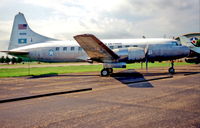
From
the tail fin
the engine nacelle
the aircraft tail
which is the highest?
the tail fin

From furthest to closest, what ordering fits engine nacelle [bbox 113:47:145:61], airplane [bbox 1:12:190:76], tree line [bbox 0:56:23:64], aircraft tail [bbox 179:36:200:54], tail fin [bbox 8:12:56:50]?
tree line [bbox 0:56:23:64] < tail fin [bbox 8:12:56:50] < aircraft tail [bbox 179:36:200:54] < engine nacelle [bbox 113:47:145:61] < airplane [bbox 1:12:190:76]

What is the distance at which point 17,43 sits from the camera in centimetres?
2561

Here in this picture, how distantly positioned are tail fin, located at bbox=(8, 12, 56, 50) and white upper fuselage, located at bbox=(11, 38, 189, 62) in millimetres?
1182

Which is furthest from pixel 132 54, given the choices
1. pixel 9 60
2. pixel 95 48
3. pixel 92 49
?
pixel 9 60

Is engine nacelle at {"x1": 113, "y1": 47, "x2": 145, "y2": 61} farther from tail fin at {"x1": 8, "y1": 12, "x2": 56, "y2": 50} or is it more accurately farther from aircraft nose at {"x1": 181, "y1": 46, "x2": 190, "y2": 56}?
tail fin at {"x1": 8, "y1": 12, "x2": 56, "y2": 50}

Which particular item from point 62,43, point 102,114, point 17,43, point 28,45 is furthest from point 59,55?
point 102,114

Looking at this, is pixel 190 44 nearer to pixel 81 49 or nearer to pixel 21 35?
pixel 81 49

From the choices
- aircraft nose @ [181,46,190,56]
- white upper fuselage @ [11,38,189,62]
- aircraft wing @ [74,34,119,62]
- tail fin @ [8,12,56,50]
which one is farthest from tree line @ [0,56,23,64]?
aircraft nose @ [181,46,190,56]

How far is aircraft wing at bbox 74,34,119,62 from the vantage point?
1736 centimetres

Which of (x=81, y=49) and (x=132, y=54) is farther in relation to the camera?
(x=81, y=49)

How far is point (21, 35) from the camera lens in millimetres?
25703

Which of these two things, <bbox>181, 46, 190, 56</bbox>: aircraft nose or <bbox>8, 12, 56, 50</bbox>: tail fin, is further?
<bbox>8, 12, 56, 50</bbox>: tail fin

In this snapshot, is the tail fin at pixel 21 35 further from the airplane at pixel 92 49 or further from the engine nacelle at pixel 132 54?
the engine nacelle at pixel 132 54

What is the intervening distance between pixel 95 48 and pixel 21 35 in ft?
41.7
